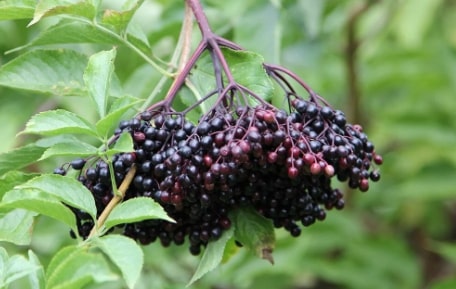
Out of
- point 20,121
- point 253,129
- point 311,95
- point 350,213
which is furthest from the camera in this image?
point 350,213

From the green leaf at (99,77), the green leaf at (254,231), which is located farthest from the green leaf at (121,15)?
the green leaf at (254,231)

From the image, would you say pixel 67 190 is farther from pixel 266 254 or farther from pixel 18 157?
pixel 266 254

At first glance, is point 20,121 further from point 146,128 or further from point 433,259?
point 433,259

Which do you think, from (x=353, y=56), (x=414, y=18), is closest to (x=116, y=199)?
(x=353, y=56)

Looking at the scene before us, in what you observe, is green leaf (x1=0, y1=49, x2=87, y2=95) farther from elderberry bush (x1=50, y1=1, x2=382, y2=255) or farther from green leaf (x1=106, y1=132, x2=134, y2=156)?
green leaf (x1=106, y1=132, x2=134, y2=156)

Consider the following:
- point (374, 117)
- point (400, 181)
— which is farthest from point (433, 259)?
point (374, 117)

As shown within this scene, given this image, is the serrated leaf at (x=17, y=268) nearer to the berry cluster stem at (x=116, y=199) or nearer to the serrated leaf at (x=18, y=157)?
the berry cluster stem at (x=116, y=199)
